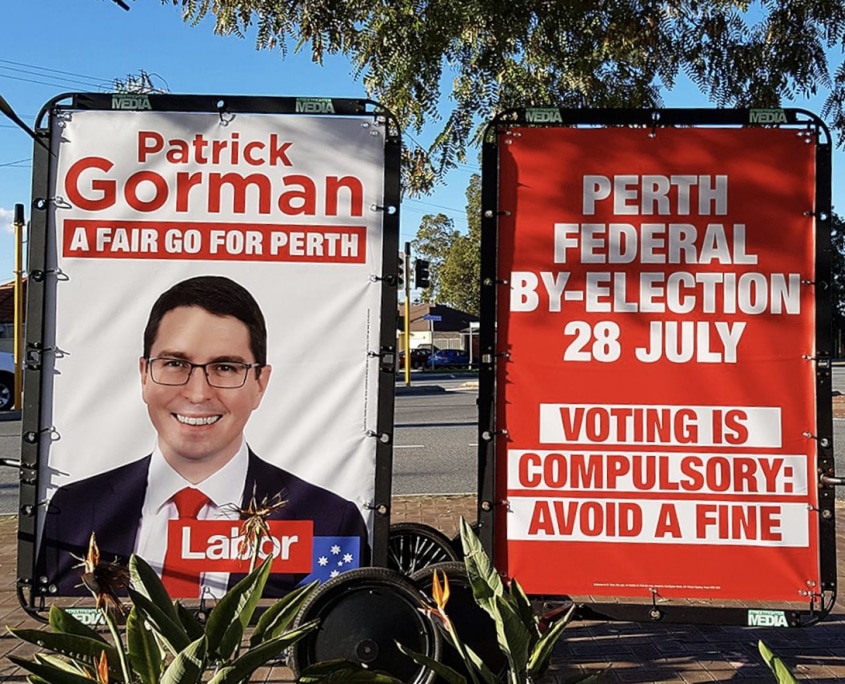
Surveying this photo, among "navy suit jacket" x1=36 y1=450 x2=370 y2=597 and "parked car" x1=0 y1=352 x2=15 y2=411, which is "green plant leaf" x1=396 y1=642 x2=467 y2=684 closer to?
"navy suit jacket" x1=36 y1=450 x2=370 y2=597

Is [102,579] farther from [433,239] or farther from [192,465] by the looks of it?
[433,239]

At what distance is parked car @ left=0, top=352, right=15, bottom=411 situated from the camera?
20656 mm

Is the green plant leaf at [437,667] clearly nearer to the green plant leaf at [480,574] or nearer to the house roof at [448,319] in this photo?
the green plant leaf at [480,574]

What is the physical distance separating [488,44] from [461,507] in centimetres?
452

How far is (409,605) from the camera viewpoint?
350 cm

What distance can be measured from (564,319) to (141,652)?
81.2 inches

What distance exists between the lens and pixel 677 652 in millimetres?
4703

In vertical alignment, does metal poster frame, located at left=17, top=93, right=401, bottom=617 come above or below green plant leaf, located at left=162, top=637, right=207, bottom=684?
above

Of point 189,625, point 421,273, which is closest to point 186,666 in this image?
point 189,625

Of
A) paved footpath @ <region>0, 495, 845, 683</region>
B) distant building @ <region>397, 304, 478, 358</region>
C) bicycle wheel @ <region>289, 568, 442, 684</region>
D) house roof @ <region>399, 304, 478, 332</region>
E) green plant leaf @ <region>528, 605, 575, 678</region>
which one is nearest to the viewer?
green plant leaf @ <region>528, 605, 575, 678</region>

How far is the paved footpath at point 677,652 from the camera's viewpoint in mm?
4340

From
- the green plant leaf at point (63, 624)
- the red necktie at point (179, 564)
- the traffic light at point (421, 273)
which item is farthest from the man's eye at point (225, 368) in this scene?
the traffic light at point (421, 273)

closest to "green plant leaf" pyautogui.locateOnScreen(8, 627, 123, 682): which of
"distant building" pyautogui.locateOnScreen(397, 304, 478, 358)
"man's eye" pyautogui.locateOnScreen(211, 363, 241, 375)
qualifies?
"man's eye" pyautogui.locateOnScreen(211, 363, 241, 375)

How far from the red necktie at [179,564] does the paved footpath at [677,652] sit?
2.69 ft
